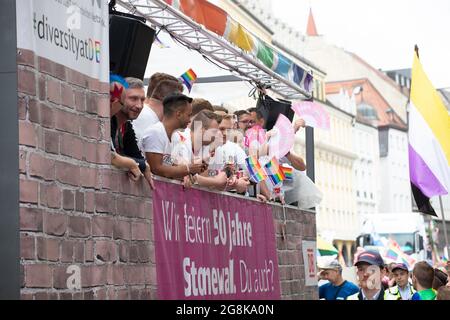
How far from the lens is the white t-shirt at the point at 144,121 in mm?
8402

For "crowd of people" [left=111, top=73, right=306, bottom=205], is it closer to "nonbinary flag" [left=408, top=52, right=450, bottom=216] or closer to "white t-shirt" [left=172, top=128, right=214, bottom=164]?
"white t-shirt" [left=172, top=128, right=214, bottom=164]

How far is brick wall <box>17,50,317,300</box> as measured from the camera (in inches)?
219

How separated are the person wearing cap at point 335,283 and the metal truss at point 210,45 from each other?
175 centimetres

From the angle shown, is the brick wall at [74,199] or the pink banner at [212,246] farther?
the pink banner at [212,246]

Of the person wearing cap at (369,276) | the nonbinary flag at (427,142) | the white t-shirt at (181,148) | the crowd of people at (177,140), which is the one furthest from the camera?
the nonbinary flag at (427,142)

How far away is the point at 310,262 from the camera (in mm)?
12500

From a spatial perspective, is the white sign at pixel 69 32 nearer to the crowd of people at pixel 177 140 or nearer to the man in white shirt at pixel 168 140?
the crowd of people at pixel 177 140

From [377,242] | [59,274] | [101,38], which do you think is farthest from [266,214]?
[377,242]

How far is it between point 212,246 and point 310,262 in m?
3.80

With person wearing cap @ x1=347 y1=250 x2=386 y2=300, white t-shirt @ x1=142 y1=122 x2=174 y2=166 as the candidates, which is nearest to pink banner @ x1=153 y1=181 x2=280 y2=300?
white t-shirt @ x1=142 y1=122 x2=174 y2=166

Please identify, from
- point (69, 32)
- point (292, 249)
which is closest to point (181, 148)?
point (69, 32)

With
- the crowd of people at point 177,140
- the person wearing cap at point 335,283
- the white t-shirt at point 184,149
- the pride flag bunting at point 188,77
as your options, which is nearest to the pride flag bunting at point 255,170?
the crowd of people at point 177,140

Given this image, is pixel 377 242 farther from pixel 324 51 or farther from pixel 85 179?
pixel 324 51

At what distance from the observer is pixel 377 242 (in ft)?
140
